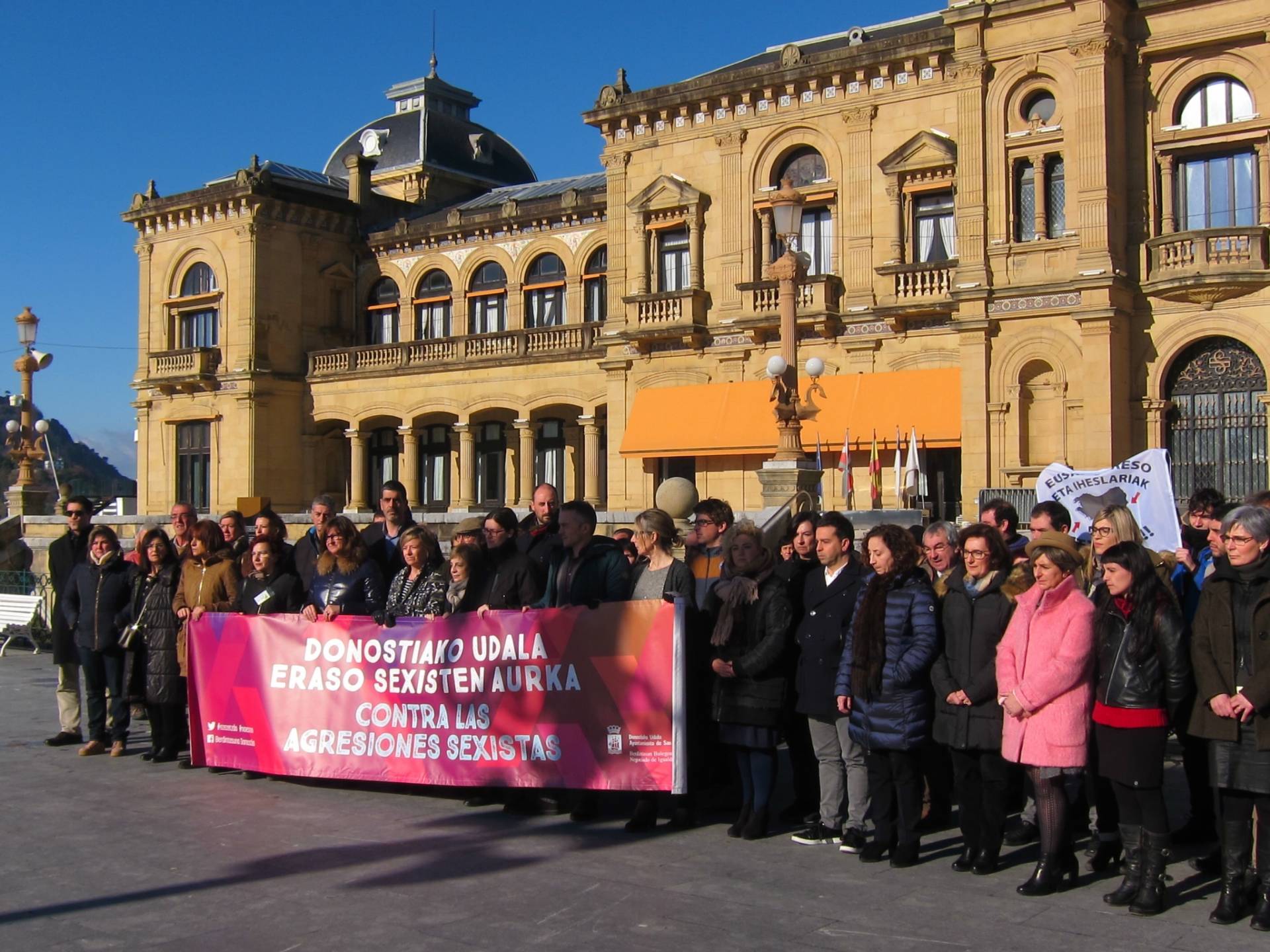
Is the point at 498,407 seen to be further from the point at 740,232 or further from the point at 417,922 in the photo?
the point at 417,922

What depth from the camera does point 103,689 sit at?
12.0 meters

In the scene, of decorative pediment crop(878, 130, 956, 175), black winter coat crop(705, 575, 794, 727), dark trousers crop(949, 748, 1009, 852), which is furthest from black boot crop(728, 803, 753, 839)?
decorative pediment crop(878, 130, 956, 175)

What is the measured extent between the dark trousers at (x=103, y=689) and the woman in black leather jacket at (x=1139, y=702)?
8.58m

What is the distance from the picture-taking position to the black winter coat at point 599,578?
914 centimetres

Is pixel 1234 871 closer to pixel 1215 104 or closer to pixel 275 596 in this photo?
pixel 275 596

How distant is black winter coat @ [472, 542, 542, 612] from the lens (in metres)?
9.42

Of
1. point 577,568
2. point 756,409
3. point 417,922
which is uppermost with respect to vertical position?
point 756,409

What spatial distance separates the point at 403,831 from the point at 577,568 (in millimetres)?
2130

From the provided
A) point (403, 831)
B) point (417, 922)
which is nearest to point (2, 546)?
point (403, 831)

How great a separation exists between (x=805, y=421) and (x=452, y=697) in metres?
20.4

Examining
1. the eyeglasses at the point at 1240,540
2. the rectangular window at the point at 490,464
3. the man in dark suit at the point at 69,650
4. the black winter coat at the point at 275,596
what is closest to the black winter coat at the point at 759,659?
the eyeglasses at the point at 1240,540

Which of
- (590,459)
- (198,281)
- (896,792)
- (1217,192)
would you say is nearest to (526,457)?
(590,459)

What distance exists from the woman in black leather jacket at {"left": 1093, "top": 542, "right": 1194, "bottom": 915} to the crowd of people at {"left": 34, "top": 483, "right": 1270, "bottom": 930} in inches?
0.5

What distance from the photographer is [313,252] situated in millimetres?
41438
